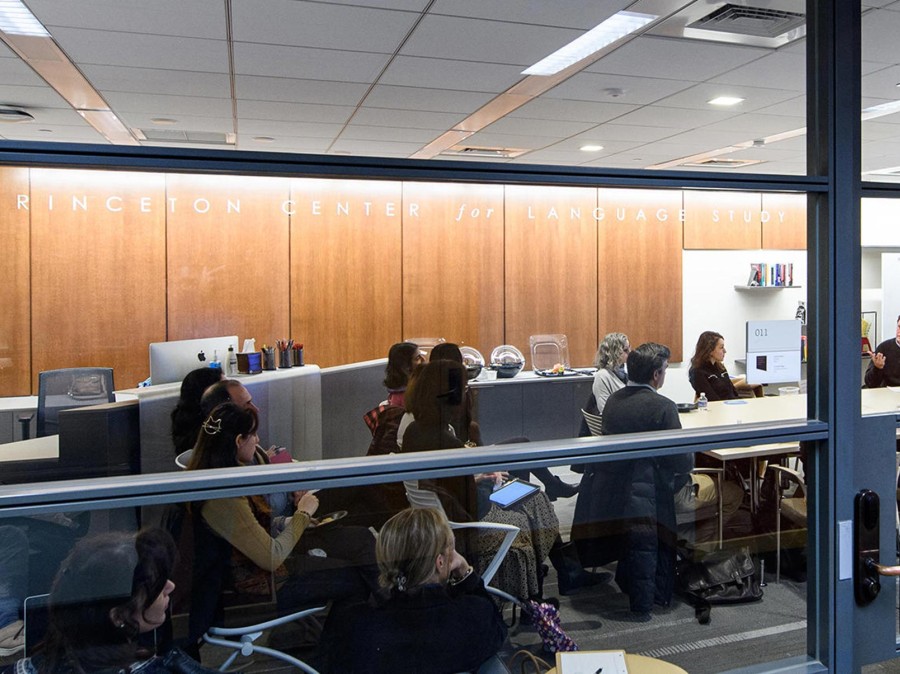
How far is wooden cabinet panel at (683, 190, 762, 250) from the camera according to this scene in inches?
61.4

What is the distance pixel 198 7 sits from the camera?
3.35 m

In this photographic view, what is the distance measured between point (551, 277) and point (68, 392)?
4.37 ft

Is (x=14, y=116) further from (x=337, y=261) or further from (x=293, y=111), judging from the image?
(x=337, y=261)

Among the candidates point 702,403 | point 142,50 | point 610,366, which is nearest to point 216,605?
point 610,366

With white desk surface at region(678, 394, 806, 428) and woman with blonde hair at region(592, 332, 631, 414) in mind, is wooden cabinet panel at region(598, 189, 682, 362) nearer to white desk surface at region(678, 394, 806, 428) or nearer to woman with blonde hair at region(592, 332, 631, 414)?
woman with blonde hair at region(592, 332, 631, 414)

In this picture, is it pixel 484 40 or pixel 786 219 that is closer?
pixel 786 219

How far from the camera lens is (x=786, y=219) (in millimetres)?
1579

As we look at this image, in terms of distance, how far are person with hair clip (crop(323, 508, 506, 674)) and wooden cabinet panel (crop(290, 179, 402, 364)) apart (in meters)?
0.50

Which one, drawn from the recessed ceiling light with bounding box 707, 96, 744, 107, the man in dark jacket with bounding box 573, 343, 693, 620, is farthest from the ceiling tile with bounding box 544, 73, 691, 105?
the man in dark jacket with bounding box 573, 343, 693, 620

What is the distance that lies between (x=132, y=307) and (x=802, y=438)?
1.54 meters

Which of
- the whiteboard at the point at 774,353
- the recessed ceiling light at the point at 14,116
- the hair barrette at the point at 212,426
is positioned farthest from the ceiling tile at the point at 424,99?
the whiteboard at the point at 774,353

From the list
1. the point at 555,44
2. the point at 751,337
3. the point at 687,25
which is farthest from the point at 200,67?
the point at 751,337

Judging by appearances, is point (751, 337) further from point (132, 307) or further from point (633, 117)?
point (633, 117)

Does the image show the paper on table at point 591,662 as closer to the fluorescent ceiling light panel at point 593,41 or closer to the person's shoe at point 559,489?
the person's shoe at point 559,489
